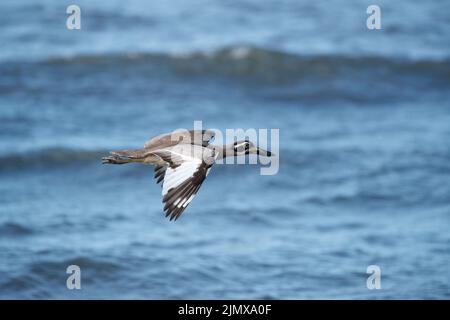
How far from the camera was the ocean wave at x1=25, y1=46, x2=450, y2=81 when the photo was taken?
62.3 feet

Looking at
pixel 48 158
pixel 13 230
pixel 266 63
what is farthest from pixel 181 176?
pixel 266 63

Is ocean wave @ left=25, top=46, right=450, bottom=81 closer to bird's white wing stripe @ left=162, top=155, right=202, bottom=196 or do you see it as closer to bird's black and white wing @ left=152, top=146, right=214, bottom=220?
bird's black and white wing @ left=152, top=146, right=214, bottom=220

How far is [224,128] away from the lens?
660 inches

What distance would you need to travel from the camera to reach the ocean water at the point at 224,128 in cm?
1359

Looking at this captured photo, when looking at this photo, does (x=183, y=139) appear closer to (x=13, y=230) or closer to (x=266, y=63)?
(x=13, y=230)

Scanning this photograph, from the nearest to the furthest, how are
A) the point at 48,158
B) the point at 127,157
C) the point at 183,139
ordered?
the point at 127,157 < the point at 183,139 < the point at 48,158

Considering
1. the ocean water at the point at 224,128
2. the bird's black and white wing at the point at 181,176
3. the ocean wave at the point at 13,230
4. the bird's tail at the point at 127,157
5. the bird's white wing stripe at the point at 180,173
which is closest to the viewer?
the bird's black and white wing at the point at 181,176

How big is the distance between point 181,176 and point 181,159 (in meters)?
0.25

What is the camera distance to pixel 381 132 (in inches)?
673

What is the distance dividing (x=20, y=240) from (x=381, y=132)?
6254 mm

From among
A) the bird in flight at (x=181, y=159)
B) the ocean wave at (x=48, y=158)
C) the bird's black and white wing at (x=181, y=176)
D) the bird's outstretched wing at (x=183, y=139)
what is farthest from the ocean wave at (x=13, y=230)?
the bird's black and white wing at (x=181, y=176)

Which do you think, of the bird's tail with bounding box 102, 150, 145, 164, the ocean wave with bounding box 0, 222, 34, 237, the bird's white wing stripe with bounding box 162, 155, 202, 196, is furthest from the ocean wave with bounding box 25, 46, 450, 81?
the bird's white wing stripe with bounding box 162, 155, 202, 196

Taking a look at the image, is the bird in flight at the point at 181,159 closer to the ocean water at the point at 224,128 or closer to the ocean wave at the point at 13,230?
the ocean water at the point at 224,128

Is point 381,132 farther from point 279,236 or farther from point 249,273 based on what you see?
point 249,273
